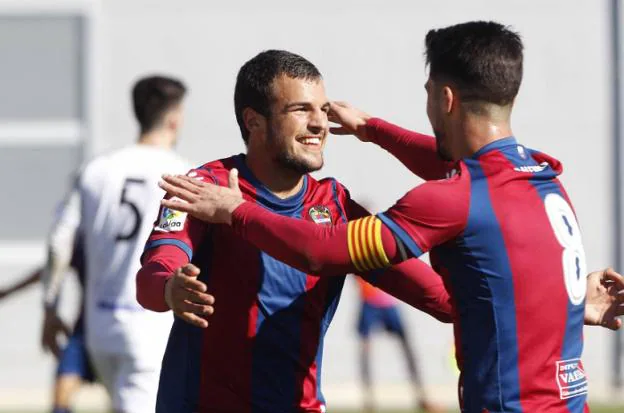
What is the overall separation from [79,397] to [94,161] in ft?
20.3

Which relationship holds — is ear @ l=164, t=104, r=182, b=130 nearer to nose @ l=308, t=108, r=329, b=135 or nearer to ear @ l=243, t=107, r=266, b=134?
ear @ l=243, t=107, r=266, b=134

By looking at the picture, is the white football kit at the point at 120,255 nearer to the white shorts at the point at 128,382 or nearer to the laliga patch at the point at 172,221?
the white shorts at the point at 128,382

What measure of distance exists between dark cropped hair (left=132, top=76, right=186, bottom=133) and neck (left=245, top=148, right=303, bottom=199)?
7.72ft

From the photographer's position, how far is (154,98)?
7.30 m

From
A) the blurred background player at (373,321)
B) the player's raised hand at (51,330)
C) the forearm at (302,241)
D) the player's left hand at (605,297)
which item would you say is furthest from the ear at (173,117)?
the blurred background player at (373,321)

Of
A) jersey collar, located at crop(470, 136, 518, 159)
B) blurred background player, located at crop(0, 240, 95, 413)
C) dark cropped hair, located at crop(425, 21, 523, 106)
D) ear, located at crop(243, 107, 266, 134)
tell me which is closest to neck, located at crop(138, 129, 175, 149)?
blurred background player, located at crop(0, 240, 95, 413)

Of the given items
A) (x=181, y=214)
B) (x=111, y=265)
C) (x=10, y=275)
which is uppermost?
(x=181, y=214)

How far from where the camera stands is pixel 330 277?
16.1 feet

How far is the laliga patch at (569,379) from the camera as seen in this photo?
4371 mm

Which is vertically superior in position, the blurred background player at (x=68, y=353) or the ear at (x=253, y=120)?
the ear at (x=253, y=120)

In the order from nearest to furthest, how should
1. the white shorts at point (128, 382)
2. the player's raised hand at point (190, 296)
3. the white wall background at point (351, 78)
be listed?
the player's raised hand at point (190, 296)
the white shorts at point (128, 382)
the white wall background at point (351, 78)

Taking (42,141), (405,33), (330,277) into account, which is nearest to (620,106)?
(405,33)

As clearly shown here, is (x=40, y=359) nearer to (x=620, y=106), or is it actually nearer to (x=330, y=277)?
(x=620, y=106)

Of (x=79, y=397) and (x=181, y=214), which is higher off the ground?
(x=181, y=214)
